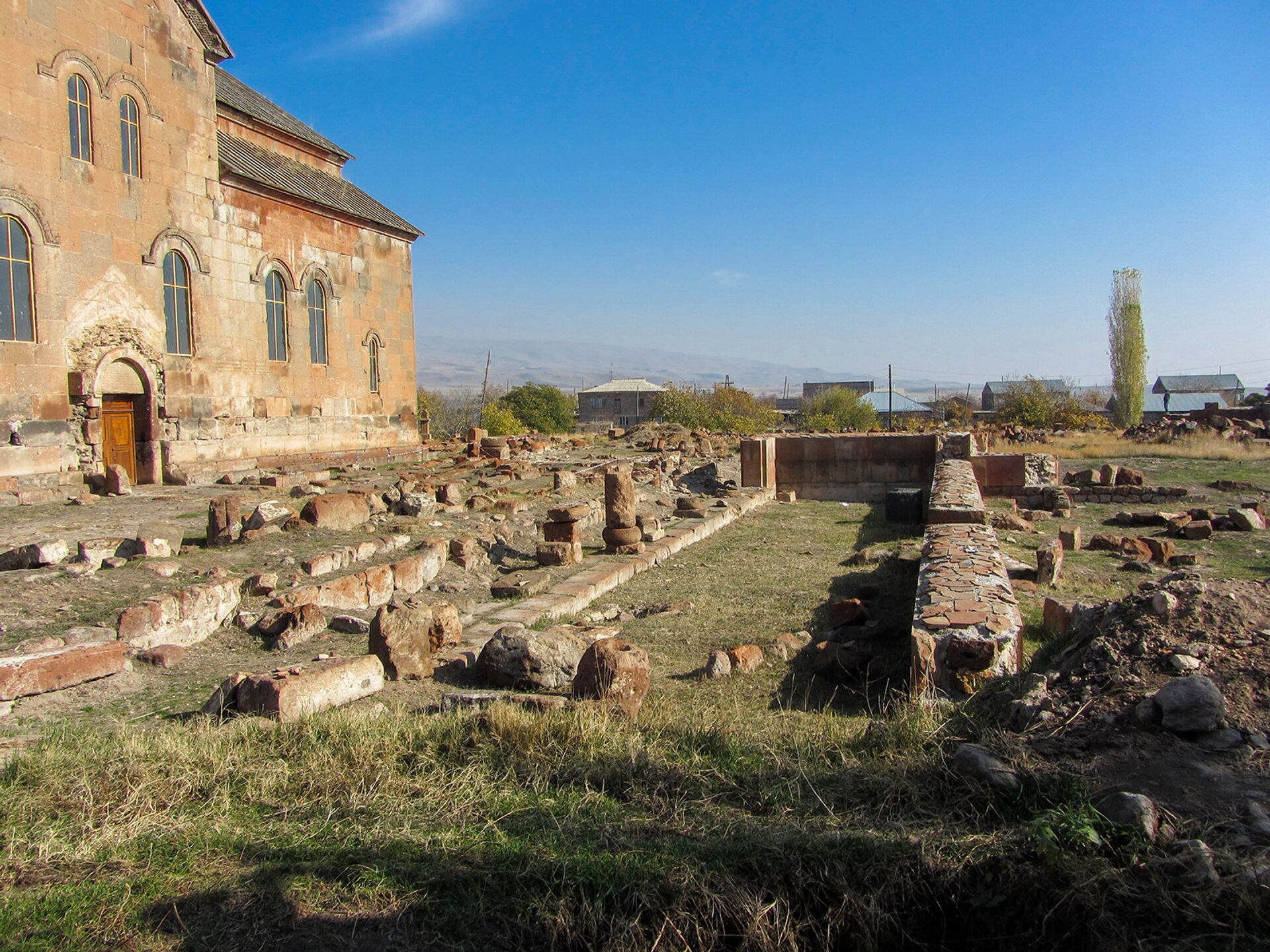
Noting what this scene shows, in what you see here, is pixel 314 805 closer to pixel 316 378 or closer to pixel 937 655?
pixel 937 655

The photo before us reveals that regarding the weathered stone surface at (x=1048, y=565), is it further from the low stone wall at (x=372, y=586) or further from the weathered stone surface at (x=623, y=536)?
the low stone wall at (x=372, y=586)

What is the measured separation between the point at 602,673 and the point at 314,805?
67.2 inches

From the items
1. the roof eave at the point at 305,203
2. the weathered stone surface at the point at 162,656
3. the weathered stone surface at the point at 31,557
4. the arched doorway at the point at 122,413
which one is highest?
the roof eave at the point at 305,203

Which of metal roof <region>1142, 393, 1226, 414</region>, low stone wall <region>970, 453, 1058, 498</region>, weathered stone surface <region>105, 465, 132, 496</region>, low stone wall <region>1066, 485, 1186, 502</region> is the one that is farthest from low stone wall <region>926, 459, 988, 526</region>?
metal roof <region>1142, 393, 1226, 414</region>

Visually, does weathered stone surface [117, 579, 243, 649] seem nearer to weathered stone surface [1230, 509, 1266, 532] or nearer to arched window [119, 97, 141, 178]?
arched window [119, 97, 141, 178]

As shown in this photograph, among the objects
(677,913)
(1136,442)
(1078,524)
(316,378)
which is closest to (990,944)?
(677,913)

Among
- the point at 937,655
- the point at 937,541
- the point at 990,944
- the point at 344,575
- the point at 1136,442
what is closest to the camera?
the point at 990,944

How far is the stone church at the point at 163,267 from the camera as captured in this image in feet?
41.9

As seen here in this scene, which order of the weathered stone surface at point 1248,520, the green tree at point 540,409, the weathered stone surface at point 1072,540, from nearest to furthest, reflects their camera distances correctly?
the weathered stone surface at point 1072,540 → the weathered stone surface at point 1248,520 → the green tree at point 540,409

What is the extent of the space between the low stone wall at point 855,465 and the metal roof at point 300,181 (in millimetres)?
11159

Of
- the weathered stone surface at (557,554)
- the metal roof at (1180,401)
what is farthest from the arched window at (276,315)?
the metal roof at (1180,401)

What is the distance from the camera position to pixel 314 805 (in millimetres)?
3561

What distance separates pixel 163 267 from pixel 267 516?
8237 millimetres

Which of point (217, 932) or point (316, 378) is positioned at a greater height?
point (316, 378)
